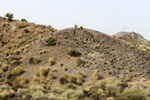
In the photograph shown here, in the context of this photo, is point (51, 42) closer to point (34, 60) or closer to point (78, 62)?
point (34, 60)

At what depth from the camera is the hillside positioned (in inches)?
624

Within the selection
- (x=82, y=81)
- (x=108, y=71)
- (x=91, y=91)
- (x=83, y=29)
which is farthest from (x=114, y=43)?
→ (x=91, y=91)

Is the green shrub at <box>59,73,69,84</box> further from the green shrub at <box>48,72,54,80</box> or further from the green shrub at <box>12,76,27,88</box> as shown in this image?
the green shrub at <box>12,76,27,88</box>

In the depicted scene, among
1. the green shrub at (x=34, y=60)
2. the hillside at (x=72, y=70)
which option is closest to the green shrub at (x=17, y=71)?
the hillside at (x=72, y=70)

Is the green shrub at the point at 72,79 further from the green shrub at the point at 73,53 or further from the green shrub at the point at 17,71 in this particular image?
the green shrub at the point at 17,71

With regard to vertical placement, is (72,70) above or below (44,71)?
above

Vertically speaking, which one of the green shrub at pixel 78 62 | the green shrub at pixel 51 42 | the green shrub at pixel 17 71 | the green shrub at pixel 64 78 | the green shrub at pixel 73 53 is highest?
the green shrub at pixel 51 42

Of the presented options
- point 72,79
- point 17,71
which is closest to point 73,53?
point 72,79

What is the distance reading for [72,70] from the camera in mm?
21203

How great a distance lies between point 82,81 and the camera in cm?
1891

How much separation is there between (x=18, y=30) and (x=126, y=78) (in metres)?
28.3

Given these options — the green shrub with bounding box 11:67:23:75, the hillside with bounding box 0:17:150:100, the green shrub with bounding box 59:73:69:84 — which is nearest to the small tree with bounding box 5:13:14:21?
the hillside with bounding box 0:17:150:100

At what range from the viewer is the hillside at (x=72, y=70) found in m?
15.8

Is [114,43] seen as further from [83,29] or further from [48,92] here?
[48,92]
